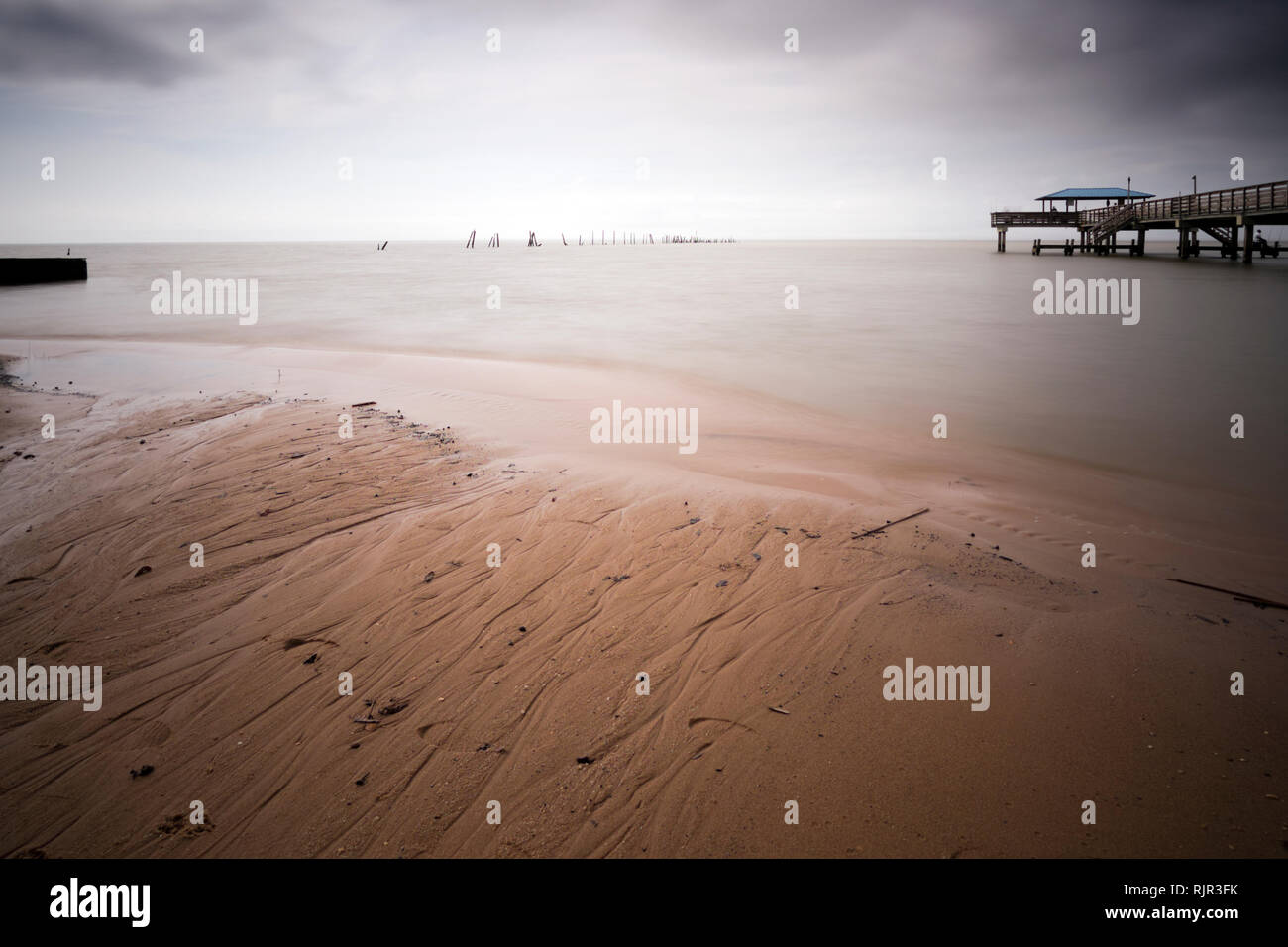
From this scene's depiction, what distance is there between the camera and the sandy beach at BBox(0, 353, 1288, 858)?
3.25 metres

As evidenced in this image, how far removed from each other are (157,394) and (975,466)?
47.8 ft

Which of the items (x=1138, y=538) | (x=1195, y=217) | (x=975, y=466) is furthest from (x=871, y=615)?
(x=1195, y=217)

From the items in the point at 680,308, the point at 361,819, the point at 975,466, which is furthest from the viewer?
the point at 680,308

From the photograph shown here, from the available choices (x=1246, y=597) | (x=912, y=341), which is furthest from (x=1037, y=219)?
(x=1246, y=597)

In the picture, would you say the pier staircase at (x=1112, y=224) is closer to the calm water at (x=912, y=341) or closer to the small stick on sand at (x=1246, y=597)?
the calm water at (x=912, y=341)

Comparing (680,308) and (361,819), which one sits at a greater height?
(680,308)

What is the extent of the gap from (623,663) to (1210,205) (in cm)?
6149

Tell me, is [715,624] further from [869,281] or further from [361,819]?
[869,281]

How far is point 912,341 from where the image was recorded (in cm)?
2069

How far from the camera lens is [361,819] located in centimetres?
326

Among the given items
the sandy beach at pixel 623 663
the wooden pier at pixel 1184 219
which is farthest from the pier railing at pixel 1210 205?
the sandy beach at pixel 623 663

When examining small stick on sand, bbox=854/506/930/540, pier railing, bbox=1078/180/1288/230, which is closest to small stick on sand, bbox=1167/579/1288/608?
small stick on sand, bbox=854/506/930/540

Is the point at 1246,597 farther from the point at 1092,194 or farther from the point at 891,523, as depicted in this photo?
the point at 1092,194

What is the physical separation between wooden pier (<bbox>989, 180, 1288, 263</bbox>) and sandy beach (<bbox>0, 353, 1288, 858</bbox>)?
47933 mm
